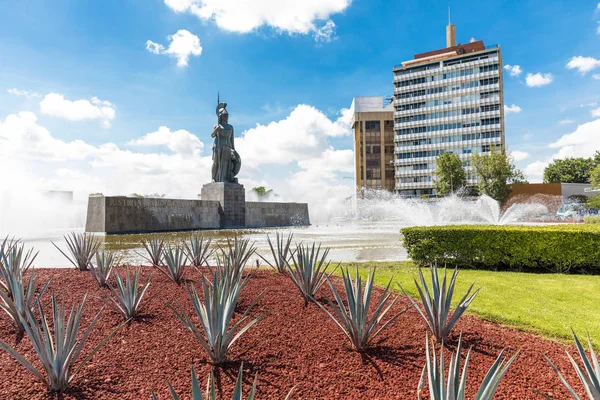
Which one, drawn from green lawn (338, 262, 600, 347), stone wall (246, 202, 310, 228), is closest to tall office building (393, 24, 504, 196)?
stone wall (246, 202, 310, 228)

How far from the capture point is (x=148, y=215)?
19828mm

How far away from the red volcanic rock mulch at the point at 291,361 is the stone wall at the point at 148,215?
1520 centimetres

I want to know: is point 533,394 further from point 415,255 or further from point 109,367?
point 415,255

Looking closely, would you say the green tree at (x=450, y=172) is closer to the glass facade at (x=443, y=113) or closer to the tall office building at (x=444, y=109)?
the tall office building at (x=444, y=109)

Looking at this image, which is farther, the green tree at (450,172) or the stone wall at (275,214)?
the green tree at (450,172)

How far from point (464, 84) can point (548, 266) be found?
62.4 m

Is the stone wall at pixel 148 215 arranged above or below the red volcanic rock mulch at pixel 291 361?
above

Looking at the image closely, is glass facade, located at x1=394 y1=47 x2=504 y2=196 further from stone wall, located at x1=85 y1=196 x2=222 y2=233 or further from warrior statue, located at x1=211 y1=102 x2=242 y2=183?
stone wall, located at x1=85 y1=196 x2=222 y2=233

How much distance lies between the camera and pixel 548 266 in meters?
8.10

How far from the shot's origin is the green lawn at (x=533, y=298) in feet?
13.9

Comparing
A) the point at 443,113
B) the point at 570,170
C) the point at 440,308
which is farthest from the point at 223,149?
the point at 570,170

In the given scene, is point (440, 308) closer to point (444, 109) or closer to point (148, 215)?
point (148, 215)

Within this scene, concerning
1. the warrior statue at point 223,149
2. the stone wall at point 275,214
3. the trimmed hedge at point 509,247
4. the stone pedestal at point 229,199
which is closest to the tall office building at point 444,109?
the stone wall at point 275,214

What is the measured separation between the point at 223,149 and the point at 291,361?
878 inches
